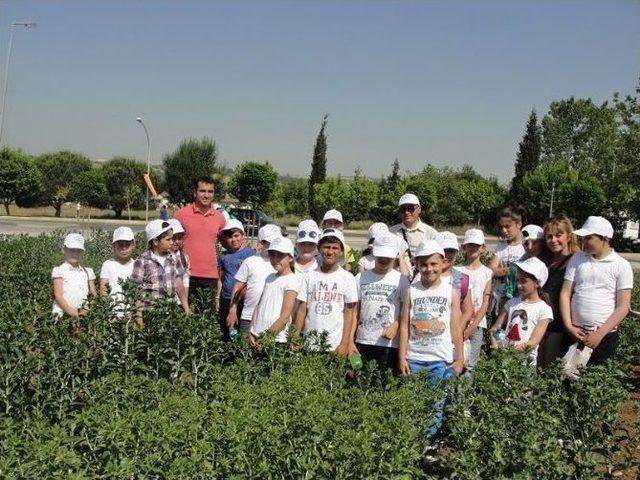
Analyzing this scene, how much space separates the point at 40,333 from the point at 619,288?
4.14 m

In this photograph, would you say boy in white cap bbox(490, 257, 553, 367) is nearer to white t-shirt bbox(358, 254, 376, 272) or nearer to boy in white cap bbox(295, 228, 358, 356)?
boy in white cap bbox(295, 228, 358, 356)

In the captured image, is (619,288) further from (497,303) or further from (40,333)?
(40,333)

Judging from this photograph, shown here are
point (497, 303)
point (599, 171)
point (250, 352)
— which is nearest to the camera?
point (250, 352)

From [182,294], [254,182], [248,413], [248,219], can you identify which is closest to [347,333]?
[182,294]

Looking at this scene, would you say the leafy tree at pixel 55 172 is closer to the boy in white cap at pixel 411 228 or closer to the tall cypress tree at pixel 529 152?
the tall cypress tree at pixel 529 152

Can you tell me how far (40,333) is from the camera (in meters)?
4.95

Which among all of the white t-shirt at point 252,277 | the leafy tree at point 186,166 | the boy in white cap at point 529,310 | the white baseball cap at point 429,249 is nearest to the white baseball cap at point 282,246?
the white t-shirt at point 252,277

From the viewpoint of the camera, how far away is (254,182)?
4722cm

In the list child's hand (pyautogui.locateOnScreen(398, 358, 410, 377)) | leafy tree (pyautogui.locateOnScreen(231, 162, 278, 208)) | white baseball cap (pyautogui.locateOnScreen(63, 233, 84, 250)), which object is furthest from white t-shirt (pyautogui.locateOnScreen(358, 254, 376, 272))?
leafy tree (pyautogui.locateOnScreen(231, 162, 278, 208))

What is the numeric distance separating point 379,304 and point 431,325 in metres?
0.44

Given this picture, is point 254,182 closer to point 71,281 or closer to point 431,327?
point 71,281

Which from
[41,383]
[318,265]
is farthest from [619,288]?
[41,383]

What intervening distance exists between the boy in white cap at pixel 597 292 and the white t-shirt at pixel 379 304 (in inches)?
51.3

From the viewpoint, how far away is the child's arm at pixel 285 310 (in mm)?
5191
